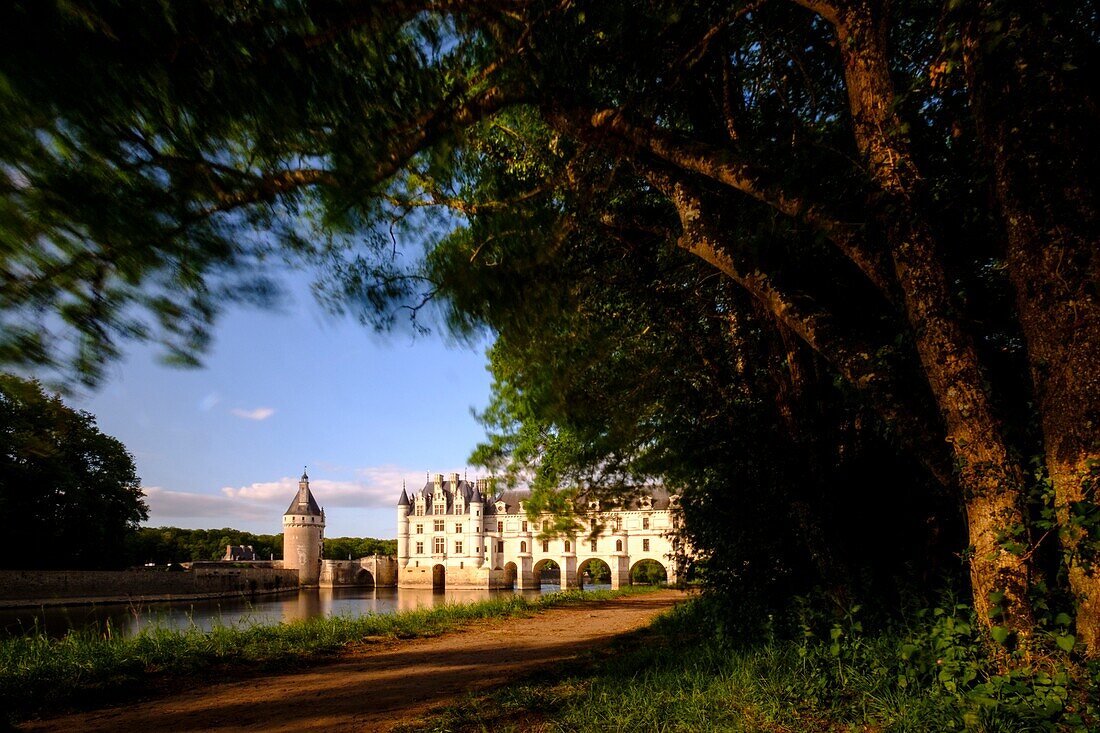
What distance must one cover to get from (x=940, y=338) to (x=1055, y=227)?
0.69 meters

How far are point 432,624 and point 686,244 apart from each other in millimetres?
9151

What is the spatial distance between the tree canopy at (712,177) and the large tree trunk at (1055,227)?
1cm

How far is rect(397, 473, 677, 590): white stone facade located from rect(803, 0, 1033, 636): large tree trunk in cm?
5977

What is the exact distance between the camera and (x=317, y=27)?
9.44 ft

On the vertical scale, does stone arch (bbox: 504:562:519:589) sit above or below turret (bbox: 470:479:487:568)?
below

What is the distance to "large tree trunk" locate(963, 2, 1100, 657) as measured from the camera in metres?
2.77

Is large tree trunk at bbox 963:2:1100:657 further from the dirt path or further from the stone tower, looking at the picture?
the stone tower

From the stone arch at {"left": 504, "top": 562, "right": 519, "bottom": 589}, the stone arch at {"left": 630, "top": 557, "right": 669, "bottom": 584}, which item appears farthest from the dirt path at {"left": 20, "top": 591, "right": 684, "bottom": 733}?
the stone arch at {"left": 504, "top": 562, "right": 519, "bottom": 589}

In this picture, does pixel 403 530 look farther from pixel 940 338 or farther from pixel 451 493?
pixel 940 338

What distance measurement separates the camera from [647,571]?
66750 millimetres

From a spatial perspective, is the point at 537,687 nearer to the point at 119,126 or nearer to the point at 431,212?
the point at 431,212

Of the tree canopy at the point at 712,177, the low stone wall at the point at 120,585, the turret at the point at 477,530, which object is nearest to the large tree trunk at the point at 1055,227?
the tree canopy at the point at 712,177

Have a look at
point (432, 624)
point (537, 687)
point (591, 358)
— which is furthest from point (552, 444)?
point (537, 687)

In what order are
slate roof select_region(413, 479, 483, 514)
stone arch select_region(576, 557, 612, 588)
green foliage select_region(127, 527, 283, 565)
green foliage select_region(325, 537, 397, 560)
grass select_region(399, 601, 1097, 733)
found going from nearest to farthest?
1. grass select_region(399, 601, 1097, 733)
2. green foliage select_region(127, 527, 283, 565)
3. slate roof select_region(413, 479, 483, 514)
4. stone arch select_region(576, 557, 612, 588)
5. green foliage select_region(325, 537, 397, 560)
